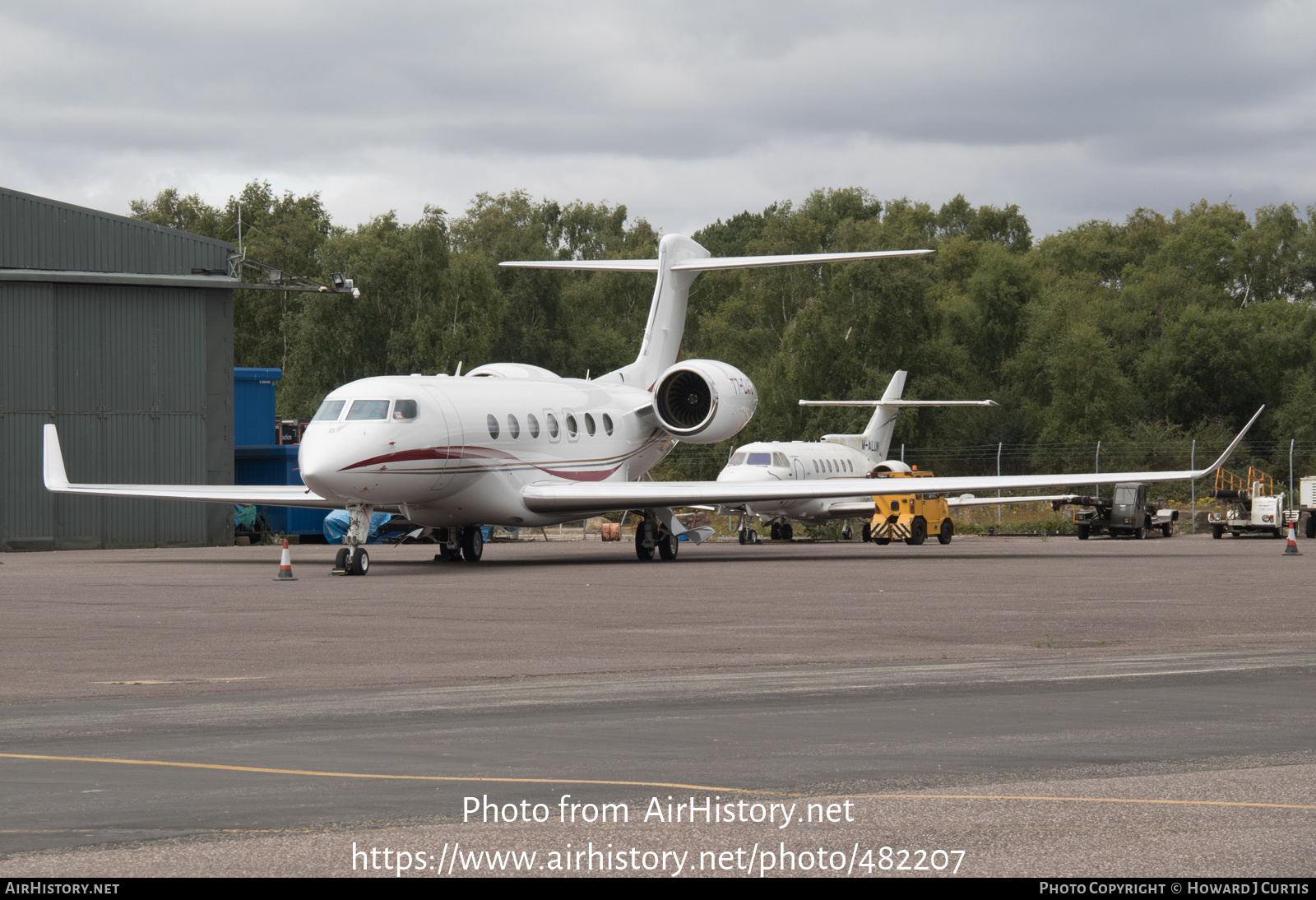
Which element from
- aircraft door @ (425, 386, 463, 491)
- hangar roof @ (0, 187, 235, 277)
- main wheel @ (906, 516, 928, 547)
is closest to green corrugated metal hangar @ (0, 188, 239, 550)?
hangar roof @ (0, 187, 235, 277)

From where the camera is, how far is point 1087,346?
77125 millimetres

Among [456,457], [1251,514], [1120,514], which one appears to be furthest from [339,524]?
[1251,514]

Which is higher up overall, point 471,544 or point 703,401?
point 703,401

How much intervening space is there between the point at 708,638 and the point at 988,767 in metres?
7.70

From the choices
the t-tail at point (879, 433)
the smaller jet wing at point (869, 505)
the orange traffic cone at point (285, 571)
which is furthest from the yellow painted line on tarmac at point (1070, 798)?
the t-tail at point (879, 433)

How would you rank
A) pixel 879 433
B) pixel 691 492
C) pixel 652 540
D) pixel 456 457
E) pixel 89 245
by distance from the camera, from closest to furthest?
1. pixel 456 457
2. pixel 691 492
3. pixel 652 540
4. pixel 89 245
5. pixel 879 433

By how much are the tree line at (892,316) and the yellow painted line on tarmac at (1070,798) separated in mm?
51791

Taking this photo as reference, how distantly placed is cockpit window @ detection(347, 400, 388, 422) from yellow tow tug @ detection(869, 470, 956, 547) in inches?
792

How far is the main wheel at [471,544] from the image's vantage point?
104 feet

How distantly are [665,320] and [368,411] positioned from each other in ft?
37.4

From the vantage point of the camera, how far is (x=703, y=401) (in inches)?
1328

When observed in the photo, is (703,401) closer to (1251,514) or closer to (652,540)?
(652,540)

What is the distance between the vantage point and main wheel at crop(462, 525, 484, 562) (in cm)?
3177

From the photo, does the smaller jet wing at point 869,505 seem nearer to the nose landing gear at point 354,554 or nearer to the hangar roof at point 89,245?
the hangar roof at point 89,245
